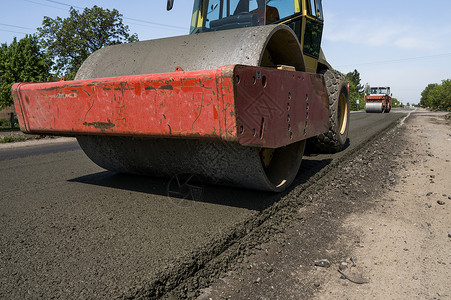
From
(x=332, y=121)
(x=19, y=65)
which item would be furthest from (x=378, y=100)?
(x=19, y=65)

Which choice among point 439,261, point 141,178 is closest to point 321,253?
point 439,261

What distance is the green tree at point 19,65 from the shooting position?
74.4 ft

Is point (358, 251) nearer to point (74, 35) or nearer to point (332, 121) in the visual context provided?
point (332, 121)

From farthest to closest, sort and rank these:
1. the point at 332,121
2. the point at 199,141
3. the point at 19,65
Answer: the point at 19,65 → the point at 332,121 → the point at 199,141

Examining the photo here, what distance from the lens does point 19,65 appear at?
2342cm

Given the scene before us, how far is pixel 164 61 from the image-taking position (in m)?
2.71

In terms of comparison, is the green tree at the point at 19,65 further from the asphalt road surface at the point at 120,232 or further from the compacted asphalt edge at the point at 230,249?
the compacted asphalt edge at the point at 230,249

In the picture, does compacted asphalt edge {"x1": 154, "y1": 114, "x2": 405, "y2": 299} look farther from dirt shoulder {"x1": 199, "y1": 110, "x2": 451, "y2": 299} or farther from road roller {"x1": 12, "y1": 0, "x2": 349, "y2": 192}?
road roller {"x1": 12, "y1": 0, "x2": 349, "y2": 192}

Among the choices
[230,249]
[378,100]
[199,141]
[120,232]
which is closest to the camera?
[230,249]

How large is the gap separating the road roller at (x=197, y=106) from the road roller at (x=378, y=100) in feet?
84.5

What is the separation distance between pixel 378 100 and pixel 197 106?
90.7ft

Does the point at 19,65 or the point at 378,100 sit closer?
the point at 19,65

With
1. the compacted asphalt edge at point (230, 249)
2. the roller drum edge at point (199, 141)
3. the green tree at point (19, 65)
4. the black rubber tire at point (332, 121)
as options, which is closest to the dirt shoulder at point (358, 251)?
the compacted asphalt edge at point (230, 249)

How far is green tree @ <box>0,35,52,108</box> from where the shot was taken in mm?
22688
